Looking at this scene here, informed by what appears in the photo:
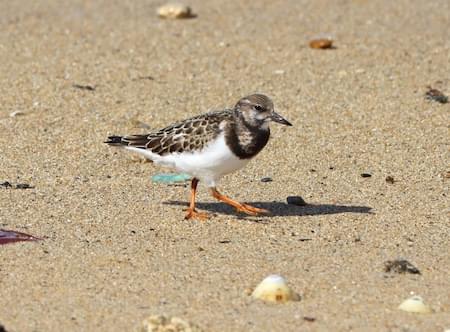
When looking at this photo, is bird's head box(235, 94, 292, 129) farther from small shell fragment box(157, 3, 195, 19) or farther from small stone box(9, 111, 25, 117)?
small shell fragment box(157, 3, 195, 19)

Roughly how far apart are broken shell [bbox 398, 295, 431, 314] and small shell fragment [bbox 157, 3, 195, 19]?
7494mm

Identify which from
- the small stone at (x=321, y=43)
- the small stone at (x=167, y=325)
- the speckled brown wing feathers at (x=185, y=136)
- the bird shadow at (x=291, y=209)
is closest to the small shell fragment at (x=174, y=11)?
the small stone at (x=321, y=43)

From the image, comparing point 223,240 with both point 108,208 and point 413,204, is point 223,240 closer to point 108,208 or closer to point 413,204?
point 108,208

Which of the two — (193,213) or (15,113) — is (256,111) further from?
(15,113)

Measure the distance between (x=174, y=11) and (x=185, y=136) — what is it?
5494 mm

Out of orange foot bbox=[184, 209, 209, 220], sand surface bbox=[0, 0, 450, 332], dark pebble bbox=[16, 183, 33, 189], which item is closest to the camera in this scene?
sand surface bbox=[0, 0, 450, 332]

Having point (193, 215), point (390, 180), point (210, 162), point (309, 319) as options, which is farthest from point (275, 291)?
point (390, 180)

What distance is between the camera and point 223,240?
22.7ft

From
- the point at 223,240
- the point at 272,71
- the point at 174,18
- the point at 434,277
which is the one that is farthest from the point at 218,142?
the point at 174,18

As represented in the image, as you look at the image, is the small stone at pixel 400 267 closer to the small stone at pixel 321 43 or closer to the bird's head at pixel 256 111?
the bird's head at pixel 256 111

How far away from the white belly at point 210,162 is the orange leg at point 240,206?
4.9 inches

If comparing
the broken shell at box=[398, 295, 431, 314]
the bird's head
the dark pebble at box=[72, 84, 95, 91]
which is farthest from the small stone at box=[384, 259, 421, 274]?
the dark pebble at box=[72, 84, 95, 91]

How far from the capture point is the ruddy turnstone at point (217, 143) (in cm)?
711

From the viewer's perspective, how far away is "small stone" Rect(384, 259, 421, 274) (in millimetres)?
6230
